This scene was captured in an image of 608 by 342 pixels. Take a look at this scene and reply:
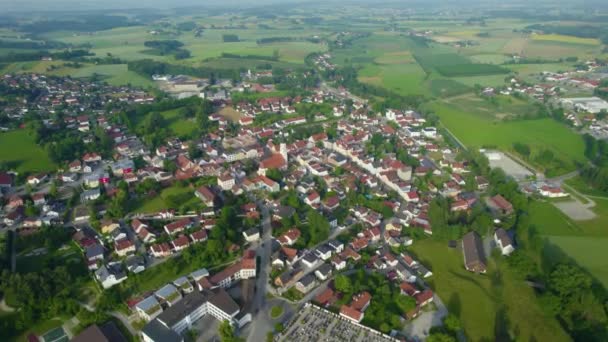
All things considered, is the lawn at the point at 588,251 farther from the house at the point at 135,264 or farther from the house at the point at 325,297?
the house at the point at 135,264

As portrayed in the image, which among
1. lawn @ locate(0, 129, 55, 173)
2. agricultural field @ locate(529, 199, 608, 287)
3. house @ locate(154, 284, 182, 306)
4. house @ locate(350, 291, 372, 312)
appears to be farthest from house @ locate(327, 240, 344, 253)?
lawn @ locate(0, 129, 55, 173)

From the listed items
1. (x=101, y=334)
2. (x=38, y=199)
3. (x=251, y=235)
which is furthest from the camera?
(x=38, y=199)

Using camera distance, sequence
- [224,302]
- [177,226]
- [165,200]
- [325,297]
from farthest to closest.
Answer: [165,200] < [177,226] < [325,297] < [224,302]

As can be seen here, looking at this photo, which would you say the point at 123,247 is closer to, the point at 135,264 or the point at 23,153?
the point at 135,264

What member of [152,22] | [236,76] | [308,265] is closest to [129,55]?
[236,76]

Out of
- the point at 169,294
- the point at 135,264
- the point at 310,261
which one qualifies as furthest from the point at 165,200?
the point at 310,261

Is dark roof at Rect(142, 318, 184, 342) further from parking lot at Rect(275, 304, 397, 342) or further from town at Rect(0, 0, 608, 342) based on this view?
parking lot at Rect(275, 304, 397, 342)

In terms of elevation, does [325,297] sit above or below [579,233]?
below
